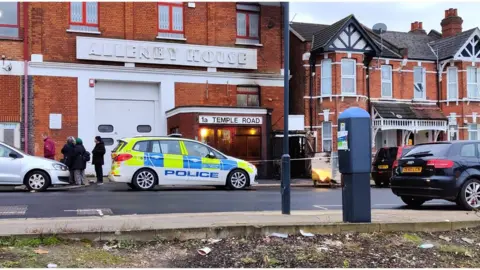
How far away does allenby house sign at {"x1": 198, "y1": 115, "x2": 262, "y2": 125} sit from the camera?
67.4 ft

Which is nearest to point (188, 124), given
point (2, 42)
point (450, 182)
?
point (2, 42)

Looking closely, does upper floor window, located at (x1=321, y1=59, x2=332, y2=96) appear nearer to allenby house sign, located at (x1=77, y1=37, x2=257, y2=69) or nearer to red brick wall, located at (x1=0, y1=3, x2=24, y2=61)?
allenby house sign, located at (x1=77, y1=37, x2=257, y2=69)

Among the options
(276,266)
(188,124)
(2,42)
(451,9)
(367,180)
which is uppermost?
(451,9)

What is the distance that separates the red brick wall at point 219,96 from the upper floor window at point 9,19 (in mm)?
6825

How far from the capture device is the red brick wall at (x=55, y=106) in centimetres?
2025

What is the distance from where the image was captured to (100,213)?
9.27 m

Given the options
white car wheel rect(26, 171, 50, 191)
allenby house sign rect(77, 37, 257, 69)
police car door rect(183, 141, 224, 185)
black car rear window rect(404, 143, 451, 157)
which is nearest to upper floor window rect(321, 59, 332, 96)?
allenby house sign rect(77, 37, 257, 69)

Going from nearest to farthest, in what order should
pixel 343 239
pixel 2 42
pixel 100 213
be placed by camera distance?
pixel 343 239 < pixel 100 213 < pixel 2 42

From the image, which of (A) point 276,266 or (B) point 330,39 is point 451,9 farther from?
(A) point 276,266

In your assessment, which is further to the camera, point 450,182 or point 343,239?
point 450,182

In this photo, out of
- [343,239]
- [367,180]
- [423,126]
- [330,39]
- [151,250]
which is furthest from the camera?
[423,126]

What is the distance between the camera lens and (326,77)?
89.4 feet

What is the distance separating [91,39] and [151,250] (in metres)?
16.7

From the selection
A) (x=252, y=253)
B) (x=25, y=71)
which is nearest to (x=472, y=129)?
(x=25, y=71)
